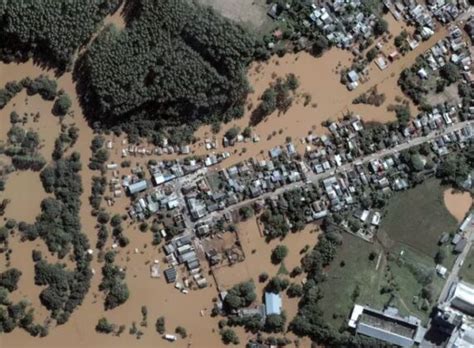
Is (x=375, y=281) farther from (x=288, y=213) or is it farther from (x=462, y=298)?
(x=288, y=213)

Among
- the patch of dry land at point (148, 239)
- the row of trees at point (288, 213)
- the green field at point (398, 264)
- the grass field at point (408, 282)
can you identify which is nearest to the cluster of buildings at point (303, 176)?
the row of trees at point (288, 213)

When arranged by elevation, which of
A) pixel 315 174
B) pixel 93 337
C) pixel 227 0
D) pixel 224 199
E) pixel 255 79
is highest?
pixel 227 0

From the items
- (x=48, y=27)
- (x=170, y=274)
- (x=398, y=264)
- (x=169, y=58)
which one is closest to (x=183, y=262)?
(x=170, y=274)

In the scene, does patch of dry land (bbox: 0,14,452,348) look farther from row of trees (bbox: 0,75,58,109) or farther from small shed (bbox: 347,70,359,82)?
small shed (bbox: 347,70,359,82)

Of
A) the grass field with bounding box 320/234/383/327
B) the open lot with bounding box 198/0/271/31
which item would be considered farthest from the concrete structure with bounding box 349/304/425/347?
the open lot with bounding box 198/0/271/31

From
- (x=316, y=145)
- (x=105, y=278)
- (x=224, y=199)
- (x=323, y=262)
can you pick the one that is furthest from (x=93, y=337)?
(x=316, y=145)

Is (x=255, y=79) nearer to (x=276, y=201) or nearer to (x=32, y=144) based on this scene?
(x=276, y=201)

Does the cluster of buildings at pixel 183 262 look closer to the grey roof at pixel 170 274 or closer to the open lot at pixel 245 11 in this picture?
the grey roof at pixel 170 274
